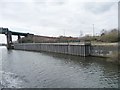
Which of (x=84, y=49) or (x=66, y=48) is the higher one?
(x=84, y=49)

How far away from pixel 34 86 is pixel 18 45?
436ft

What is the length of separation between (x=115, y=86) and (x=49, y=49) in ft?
268

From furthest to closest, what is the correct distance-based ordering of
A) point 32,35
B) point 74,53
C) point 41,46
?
point 32,35
point 41,46
point 74,53

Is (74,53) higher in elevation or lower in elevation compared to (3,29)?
lower

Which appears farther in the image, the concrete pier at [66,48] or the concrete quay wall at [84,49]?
→ the concrete pier at [66,48]

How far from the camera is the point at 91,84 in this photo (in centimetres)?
2377

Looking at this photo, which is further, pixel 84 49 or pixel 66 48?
pixel 66 48

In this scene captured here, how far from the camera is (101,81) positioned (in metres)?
25.4

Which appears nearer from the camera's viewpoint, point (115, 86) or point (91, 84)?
point (115, 86)

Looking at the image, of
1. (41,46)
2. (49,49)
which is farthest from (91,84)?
(41,46)

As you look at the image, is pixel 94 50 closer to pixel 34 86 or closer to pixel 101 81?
pixel 101 81

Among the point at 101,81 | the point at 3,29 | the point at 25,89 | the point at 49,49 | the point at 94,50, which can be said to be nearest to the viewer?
the point at 25,89

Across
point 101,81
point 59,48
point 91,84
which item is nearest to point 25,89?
point 91,84

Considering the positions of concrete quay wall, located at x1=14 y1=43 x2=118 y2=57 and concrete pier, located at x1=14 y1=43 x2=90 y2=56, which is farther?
concrete pier, located at x1=14 y1=43 x2=90 y2=56
